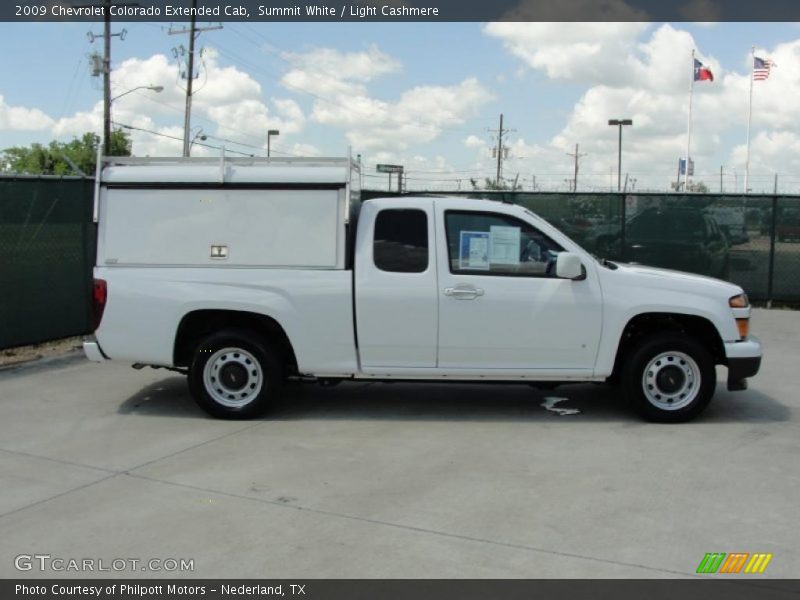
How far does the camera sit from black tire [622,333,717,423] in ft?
22.8

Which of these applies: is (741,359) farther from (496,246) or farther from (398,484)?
(398,484)

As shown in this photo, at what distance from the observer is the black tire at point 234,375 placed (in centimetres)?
703

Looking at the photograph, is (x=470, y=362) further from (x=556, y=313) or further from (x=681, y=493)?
(x=681, y=493)

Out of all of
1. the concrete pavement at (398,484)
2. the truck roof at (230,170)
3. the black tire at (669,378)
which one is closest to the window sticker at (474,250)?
the truck roof at (230,170)

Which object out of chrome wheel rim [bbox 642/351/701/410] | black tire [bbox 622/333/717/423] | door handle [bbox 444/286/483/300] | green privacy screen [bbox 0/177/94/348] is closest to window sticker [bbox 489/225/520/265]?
door handle [bbox 444/286/483/300]

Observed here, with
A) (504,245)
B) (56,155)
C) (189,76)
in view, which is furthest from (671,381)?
(56,155)

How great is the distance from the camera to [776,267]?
1489 centimetres

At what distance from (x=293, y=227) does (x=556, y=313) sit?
2.34 m

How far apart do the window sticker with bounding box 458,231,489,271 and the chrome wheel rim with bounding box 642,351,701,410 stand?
1665 millimetres

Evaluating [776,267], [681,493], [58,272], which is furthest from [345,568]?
[776,267]

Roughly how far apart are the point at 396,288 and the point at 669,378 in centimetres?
247

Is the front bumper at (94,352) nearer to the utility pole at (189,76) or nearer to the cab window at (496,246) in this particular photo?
the cab window at (496,246)

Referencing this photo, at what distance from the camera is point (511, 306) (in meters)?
6.86

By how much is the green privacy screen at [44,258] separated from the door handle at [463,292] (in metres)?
5.67
